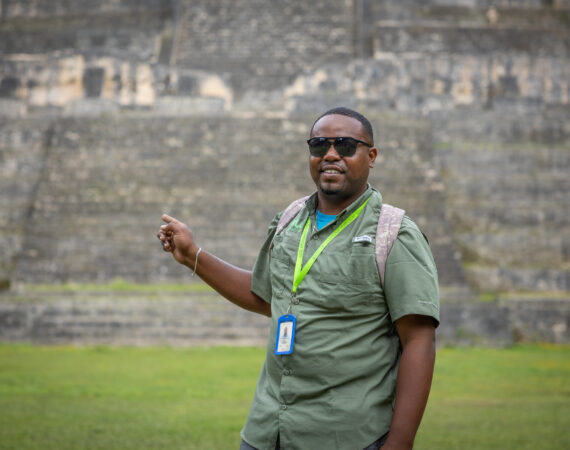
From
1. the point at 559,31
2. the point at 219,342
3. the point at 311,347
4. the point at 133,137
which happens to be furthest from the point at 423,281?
the point at 559,31

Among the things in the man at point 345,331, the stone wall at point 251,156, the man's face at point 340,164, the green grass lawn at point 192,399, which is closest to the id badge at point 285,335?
the man at point 345,331

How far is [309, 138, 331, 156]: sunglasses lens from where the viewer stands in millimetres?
3123

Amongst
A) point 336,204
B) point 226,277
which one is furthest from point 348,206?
point 226,277

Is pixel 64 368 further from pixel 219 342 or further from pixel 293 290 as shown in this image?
pixel 293 290

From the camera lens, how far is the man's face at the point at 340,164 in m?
3.11

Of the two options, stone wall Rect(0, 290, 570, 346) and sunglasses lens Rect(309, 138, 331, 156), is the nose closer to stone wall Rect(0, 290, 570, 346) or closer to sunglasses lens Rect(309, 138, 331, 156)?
sunglasses lens Rect(309, 138, 331, 156)

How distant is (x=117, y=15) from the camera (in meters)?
25.0

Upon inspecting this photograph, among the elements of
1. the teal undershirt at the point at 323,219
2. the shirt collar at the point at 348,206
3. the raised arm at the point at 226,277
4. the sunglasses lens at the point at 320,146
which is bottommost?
the raised arm at the point at 226,277

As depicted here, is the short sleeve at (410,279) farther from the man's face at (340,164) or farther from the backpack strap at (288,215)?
the backpack strap at (288,215)

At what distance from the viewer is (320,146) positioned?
10.3 ft

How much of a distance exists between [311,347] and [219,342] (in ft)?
31.1

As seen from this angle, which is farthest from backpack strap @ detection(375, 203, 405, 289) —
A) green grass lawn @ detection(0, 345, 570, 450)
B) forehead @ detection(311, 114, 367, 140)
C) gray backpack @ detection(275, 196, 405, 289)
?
green grass lawn @ detection(0, 345, 570, 450)

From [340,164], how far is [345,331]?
21.5 inches

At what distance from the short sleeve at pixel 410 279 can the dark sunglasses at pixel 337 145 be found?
0.32 metres
